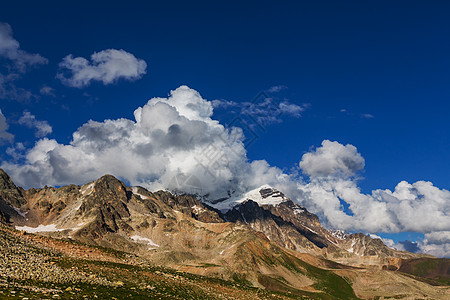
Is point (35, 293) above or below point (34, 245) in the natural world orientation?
below

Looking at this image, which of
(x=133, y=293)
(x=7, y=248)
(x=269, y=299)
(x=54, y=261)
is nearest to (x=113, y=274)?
(x=54, y=261)

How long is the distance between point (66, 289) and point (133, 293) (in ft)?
46.4

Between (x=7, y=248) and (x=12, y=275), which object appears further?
(x=7, y=248)

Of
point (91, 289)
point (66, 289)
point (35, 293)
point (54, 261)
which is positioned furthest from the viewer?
point (54, 261)

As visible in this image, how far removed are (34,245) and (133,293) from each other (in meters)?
52.4

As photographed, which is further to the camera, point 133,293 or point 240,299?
point 240,299

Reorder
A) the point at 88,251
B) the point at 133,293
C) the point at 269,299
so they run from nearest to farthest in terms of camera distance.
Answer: the point at 133,293, the point at 88,251, the point at 269,299

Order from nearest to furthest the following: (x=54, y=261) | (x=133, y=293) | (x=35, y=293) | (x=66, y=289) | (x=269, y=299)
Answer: (x=35, y=293), (x=66, y=289), (x=133, y=293), (x=54, y=261), (x=269, y=299)

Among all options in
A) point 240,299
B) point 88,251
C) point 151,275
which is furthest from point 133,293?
point 88,251

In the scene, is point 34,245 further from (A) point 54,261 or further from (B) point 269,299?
(B) point 269,299

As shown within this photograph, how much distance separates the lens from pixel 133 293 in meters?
67.9

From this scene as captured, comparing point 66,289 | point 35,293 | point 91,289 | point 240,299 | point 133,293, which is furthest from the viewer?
point 240,299

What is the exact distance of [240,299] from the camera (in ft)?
353

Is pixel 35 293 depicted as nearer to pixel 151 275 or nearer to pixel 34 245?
pixel 151 275
